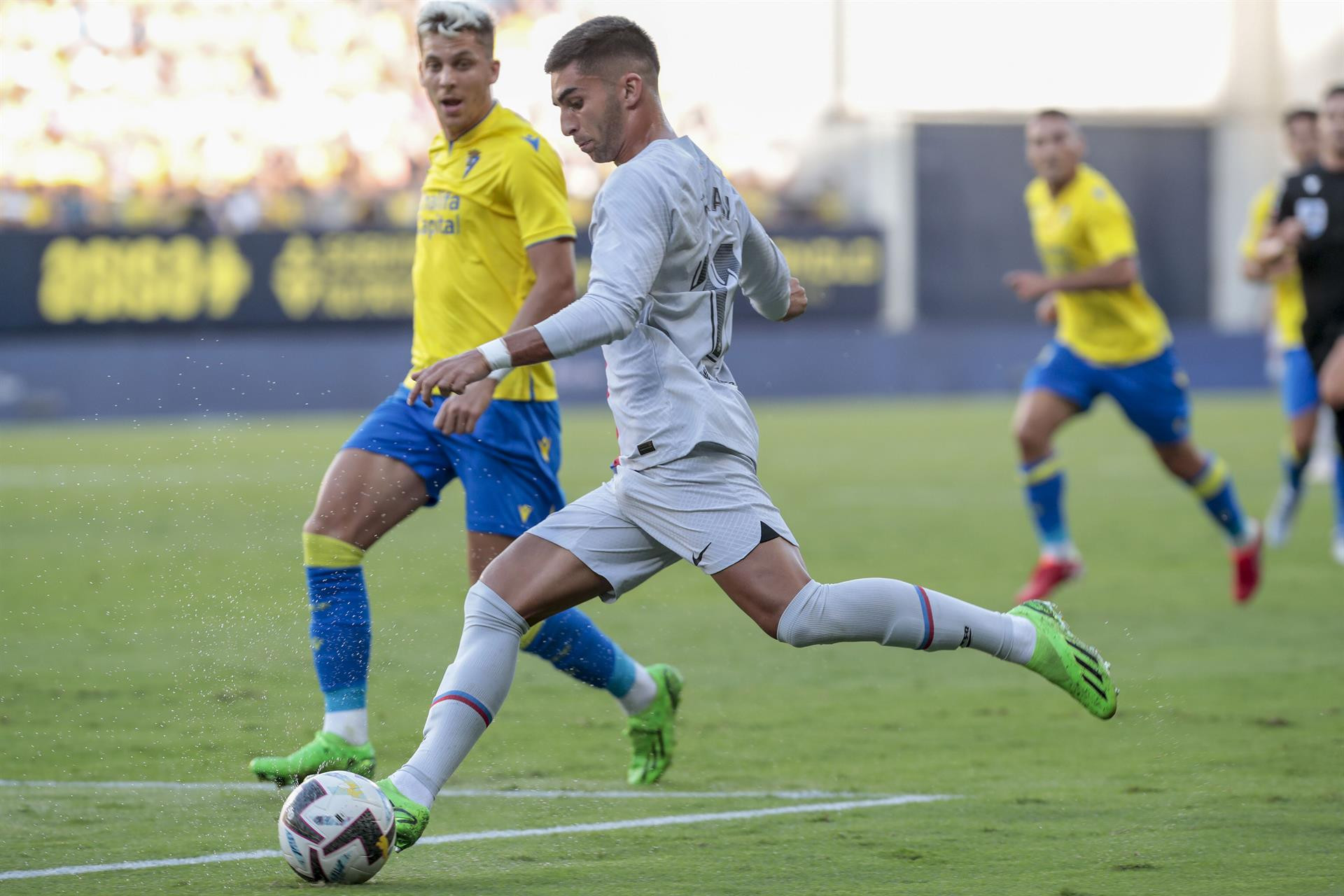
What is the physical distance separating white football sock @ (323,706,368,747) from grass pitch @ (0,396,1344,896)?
10.6 inches

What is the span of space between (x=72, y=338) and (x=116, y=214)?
2.01 metres

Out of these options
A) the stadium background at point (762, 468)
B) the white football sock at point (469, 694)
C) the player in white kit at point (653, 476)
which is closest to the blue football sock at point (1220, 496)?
the stadium background at point (762, 468)

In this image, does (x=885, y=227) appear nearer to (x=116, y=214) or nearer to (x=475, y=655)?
(x=116, y=214)

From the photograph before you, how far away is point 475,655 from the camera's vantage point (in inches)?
172

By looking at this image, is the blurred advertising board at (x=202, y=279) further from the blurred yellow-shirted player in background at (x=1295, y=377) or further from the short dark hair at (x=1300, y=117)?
the short dark hair at (x=1300, y=117)

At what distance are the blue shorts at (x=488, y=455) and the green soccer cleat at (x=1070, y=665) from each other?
1489 mm

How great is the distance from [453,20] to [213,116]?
77.7 ft

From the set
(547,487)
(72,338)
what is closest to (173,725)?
(547,487)

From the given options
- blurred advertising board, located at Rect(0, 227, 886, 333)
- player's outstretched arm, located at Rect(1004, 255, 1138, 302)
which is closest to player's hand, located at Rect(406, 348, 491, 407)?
player's outstretched arm, located at Rect(1004, 255, 1138, 302)

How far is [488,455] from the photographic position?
530 cm

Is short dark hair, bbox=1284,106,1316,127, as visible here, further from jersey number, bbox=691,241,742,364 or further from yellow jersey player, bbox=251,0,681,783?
jersey number, bbox=691,241,742,364

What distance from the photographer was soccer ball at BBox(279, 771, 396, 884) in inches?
158

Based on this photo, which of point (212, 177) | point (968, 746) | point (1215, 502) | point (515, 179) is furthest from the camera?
point (212, 177)

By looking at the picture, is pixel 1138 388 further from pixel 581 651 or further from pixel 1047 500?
pixel 581 651
